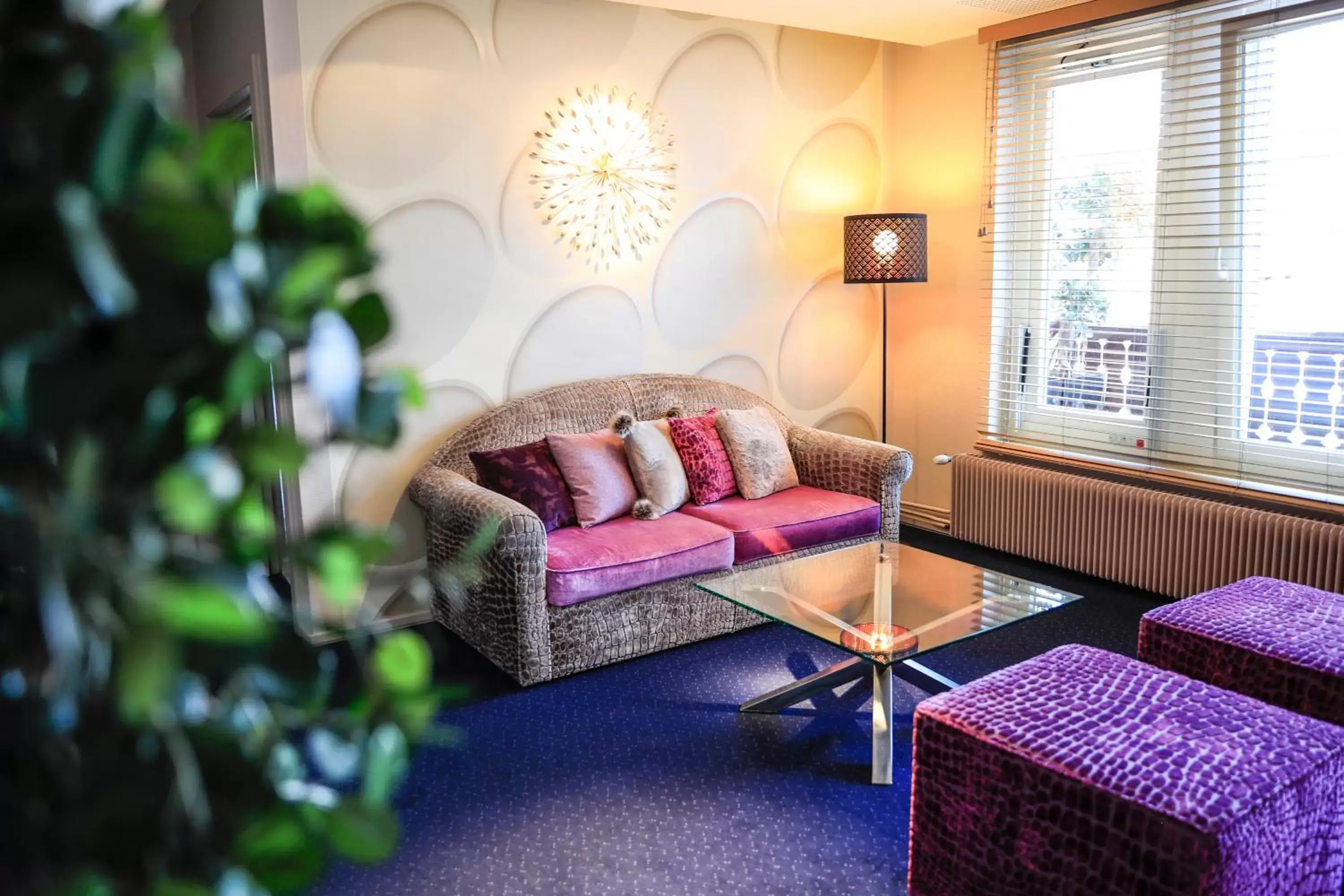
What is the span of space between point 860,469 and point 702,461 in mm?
649

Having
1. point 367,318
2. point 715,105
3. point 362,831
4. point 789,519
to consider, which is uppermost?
point 715,105

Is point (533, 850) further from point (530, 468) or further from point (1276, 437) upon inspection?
point (1276, 437)

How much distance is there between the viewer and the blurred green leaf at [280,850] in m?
0.41

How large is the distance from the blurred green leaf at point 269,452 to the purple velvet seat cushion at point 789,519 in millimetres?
3267

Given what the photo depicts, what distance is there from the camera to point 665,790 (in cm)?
263

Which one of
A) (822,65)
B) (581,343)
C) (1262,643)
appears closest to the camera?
(1262,643)

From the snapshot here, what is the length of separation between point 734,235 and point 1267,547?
8.02ft

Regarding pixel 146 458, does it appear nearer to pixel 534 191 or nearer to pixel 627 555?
pixel 627 555

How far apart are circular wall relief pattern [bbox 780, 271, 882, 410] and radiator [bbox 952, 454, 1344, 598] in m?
0.73

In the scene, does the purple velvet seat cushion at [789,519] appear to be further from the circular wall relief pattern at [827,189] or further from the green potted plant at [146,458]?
the green potted plant at [146,458]

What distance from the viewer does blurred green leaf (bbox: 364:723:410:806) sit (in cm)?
45

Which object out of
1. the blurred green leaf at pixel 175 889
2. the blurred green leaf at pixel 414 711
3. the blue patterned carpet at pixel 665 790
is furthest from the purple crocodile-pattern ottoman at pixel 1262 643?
the blurred green leaf at pixel 175 889

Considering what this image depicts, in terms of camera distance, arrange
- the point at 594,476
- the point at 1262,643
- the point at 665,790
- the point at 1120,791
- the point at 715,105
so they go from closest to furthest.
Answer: the point at 1120,791 < the point at 1262,643 < the point at 665,790 < the point at 594,476 < the point at 715,105

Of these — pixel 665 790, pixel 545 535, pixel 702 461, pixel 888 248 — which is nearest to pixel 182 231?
pixel 665 790
